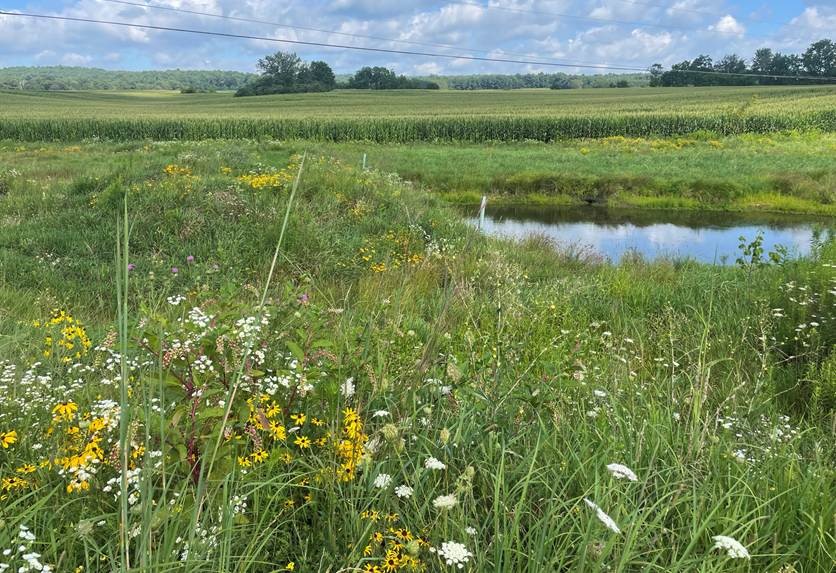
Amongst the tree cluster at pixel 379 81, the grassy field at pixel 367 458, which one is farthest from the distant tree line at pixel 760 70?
the grassy field at pixel 367 458

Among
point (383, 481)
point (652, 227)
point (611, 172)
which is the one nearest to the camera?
point (383, 481)

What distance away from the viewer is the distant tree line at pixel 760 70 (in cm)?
8662

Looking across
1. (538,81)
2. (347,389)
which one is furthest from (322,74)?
(347,389)

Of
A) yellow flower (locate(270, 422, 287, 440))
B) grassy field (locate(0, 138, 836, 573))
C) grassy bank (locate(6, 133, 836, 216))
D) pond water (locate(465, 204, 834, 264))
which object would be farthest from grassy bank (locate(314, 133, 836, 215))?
yellow flower (locate(270, 422, 287, 440))

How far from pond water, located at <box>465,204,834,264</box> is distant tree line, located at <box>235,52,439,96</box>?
77208mm

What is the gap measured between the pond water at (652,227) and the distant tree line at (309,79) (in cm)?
7721

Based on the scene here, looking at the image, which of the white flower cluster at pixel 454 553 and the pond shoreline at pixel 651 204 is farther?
the pond shoreline at pixel 651 204

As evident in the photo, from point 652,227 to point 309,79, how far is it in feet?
286

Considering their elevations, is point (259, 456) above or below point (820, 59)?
below

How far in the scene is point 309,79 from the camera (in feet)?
314

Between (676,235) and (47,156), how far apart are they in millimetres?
23902

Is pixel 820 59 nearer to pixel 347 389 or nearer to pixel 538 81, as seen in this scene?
pixel 538 81

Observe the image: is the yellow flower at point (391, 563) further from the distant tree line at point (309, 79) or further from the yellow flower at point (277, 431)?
the distant tree line at point (309, 79)

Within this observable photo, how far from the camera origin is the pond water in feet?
52.0
